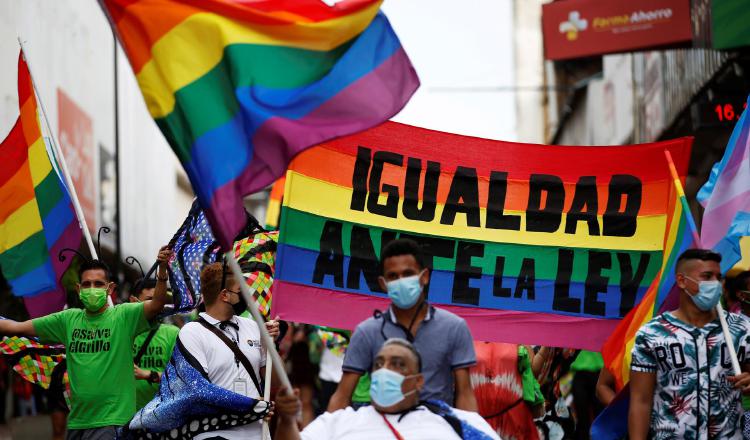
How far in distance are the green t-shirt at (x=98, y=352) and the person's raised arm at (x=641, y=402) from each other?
3.27m

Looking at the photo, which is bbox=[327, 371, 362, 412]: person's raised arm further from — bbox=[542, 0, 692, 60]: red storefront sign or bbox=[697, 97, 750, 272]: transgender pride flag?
bbox=[542, 0, 692, 60]: red storefront sign

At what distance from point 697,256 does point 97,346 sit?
3915 mm

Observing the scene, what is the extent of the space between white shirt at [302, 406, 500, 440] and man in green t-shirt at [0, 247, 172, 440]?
3.20 m

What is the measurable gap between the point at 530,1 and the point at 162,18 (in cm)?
7288

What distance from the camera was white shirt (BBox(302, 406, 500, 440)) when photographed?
6.16 meters

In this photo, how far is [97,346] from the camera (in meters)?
9.36

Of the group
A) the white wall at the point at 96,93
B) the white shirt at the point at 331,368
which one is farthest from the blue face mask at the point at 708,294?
the white shirt at the point at 331,368

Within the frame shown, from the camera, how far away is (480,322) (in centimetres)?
951

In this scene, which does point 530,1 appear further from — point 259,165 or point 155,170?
point 259,165

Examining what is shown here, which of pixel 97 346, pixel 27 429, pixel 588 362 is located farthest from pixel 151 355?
pixel 27 429

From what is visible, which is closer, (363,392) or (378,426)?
(378,426)

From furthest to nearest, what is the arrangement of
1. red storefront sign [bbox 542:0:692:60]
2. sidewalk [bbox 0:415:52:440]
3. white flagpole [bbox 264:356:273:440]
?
red storefront sign [bbox 542:0:692:60] → sidewalk [bbox 0:415:52:440] → white flagpole [bbox 264:356:273:440]

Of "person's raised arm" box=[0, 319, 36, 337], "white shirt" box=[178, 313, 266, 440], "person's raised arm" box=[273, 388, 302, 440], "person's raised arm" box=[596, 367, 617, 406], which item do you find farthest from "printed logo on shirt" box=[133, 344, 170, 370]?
"person's raised arm" box=[273, 388, 302, 440]

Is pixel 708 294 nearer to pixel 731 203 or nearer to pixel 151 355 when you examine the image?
pixel 731 203
